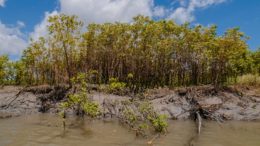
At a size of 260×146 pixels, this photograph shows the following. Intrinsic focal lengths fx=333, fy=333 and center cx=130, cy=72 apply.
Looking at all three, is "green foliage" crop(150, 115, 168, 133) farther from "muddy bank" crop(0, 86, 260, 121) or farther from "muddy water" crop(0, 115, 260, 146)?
"muddy bank" crop(0, 86, 260, 121)

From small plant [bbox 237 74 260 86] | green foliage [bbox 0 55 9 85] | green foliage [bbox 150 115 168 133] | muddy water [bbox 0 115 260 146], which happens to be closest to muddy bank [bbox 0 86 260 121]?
small plant [bbox 237 74 260 86]

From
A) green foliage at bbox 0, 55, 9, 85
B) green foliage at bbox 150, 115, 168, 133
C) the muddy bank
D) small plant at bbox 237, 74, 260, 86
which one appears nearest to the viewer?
green foliage at bbox 150, 115, 168, 133

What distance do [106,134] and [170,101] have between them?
7171 mm

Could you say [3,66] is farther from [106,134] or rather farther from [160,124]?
[160,124]

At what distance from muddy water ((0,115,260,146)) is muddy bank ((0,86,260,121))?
1.55 metres

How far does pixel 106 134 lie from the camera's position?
13727mm

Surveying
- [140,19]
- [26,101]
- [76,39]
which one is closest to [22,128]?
[26,101]

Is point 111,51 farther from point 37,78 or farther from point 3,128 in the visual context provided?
point 3,128

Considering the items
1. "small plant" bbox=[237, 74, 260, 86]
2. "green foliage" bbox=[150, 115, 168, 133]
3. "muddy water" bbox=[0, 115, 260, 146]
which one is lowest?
"muddy water" bbox=[0, 115, 260, 146]

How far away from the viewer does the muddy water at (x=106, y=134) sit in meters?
11.9

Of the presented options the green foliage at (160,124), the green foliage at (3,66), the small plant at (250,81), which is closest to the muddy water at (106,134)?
the green foliage at (160,124)

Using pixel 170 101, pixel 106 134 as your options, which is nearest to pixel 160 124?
pixel 106 134

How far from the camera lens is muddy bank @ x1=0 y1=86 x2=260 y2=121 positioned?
19.0 meters

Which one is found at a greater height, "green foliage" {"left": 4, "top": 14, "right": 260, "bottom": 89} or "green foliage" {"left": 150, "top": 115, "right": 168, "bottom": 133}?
"green foliage" {"left": 4, "top": 14, "right": 260, "bottom": 89}
